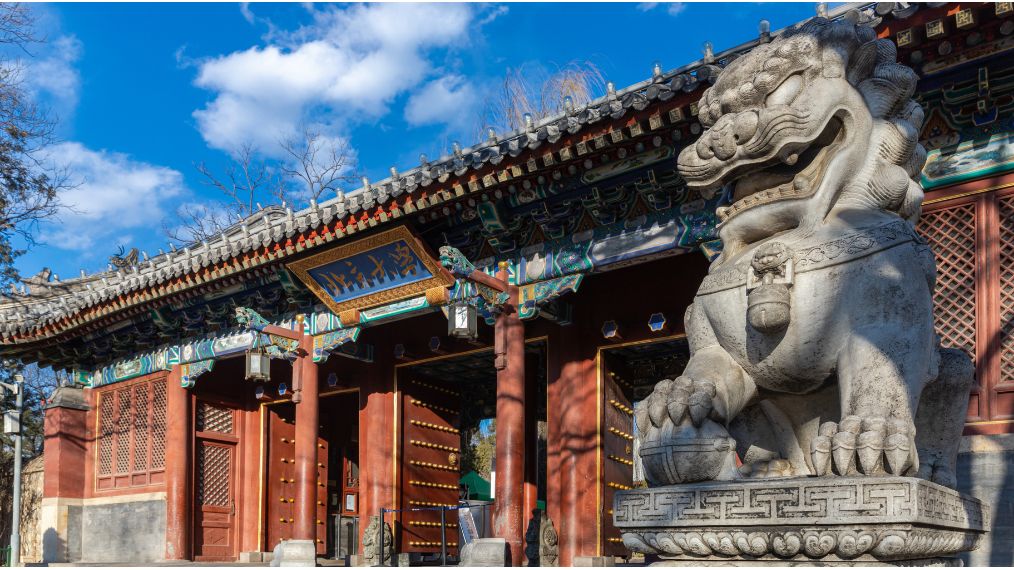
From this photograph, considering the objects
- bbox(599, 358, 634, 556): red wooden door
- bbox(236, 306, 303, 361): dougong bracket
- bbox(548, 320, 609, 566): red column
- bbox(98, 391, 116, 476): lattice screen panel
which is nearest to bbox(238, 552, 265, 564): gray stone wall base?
bbox(98, 391, 116, 476): lattice screen panel

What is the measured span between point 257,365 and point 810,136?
8265 millimetres

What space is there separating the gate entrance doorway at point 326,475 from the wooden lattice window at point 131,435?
1.53m

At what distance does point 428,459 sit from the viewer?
12.6 metres

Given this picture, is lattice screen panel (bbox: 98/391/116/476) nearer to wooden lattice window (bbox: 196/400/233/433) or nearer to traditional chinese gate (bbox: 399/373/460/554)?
wooden lattice window (bbox: 196/400/233/433)

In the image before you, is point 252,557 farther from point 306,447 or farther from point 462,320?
point 462,320

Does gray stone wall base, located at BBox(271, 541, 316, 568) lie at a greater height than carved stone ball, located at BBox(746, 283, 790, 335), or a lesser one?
lesser

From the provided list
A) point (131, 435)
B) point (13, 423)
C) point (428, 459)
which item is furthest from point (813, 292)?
point (13, 423)

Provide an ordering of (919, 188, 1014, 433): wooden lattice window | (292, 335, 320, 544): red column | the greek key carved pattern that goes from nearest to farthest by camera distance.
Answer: the greek key carved pattern
(919, 188, 1014, 433): wooden lattice window
(292, 335, 320, 544): red column

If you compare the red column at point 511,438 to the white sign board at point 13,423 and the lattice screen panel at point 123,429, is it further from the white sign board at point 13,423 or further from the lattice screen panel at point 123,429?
the white sign board at point 13,423

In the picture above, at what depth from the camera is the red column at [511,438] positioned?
9117 millimetres

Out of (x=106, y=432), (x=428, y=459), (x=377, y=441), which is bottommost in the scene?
(x=428, y=459)

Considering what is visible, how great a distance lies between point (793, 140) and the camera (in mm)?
3781

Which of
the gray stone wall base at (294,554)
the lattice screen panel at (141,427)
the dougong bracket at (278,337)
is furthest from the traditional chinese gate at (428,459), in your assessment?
the lattice screen panel at (141,427)

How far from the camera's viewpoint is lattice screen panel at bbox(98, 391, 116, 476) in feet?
48.2
